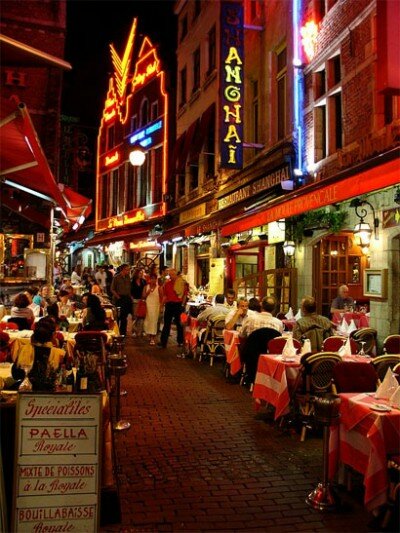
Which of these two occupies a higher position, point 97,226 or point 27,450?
Result: point 97,226

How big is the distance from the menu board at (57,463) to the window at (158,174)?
21827mm

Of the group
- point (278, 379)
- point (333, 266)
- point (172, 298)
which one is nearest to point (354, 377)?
point (278, 379)

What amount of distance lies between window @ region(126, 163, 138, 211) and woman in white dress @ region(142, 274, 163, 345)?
1481 cm

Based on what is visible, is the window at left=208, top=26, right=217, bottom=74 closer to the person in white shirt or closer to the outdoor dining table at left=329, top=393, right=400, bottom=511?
the person in white shirt

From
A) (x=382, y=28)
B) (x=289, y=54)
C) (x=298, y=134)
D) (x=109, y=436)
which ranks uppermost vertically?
(x=289, y=54)

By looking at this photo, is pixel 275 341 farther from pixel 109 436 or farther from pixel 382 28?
pixel 382 28

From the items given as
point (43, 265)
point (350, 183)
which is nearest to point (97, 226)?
point (43, 265)

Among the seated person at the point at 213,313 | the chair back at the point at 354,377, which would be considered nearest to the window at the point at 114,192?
the seated person at the point at 213,313

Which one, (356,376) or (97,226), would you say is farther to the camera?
(97,226)

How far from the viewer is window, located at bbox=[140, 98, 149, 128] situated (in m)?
26.8

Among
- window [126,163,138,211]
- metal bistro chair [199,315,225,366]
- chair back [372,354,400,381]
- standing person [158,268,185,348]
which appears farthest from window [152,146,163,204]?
chair back [372,354,400,381]

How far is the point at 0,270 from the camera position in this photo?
1219cm

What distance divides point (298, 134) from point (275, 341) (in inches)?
302

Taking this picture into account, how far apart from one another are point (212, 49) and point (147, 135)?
676 cm
